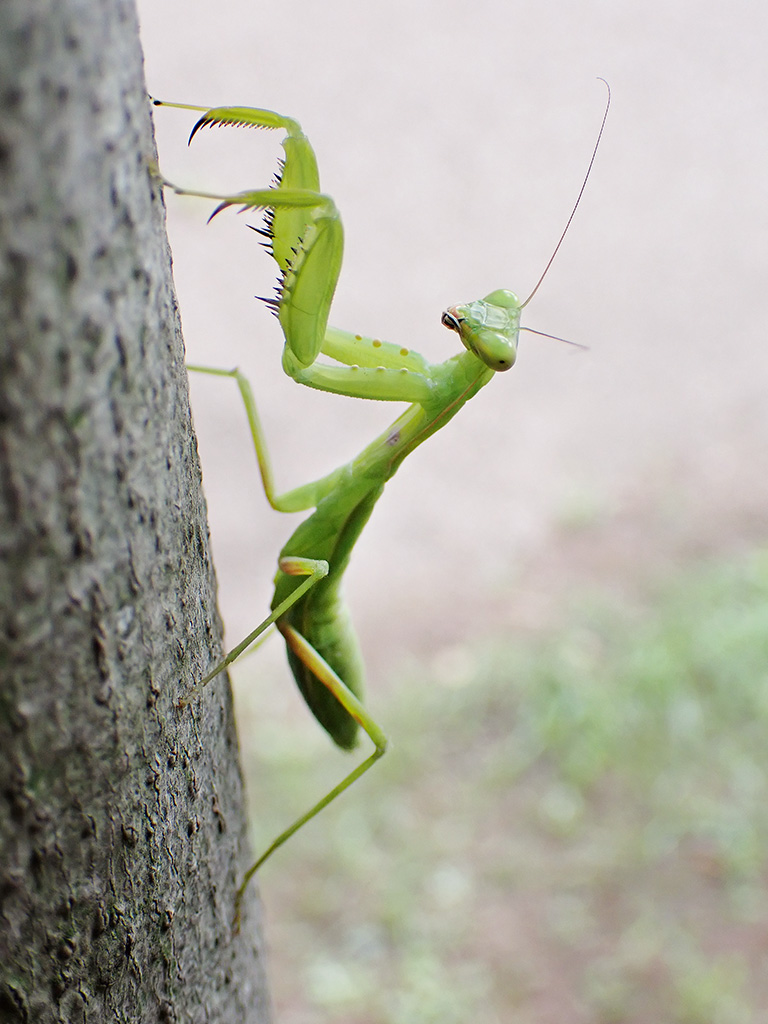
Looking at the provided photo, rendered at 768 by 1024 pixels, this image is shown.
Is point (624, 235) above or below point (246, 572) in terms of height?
above

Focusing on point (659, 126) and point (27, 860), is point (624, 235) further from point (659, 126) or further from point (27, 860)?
point (27, 860)

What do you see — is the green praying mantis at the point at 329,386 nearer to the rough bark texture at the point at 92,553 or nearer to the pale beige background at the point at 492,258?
the rough bark texture at the point at 92,553

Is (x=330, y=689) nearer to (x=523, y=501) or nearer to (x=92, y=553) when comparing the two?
(x=92, y=553)

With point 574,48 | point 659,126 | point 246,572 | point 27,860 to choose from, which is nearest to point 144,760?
point 27,860

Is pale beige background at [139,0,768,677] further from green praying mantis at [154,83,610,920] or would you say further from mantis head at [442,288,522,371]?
mantis head at [442,288,522,371]

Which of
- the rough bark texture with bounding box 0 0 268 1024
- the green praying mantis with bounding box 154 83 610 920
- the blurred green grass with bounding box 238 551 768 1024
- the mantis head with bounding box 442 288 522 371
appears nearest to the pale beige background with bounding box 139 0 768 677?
the blurred green grass with bounding box 238 551 768 1024

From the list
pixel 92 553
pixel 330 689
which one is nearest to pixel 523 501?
pixel 330 689

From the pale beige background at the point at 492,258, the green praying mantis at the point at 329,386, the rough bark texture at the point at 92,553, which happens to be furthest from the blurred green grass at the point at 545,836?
the rough bark texture at the point at 92,553
